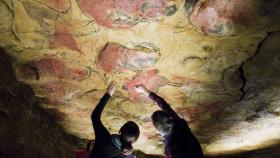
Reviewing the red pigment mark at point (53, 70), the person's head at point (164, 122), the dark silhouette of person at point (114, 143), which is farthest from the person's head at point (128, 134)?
the red pigment mark at point (53, 70)

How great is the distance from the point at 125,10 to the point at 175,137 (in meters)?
0.96

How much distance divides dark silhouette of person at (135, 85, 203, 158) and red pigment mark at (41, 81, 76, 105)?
855 mm

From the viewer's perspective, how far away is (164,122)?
240 centimetres

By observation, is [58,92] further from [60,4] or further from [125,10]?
[125,10]

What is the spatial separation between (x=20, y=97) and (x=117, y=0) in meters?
1.33

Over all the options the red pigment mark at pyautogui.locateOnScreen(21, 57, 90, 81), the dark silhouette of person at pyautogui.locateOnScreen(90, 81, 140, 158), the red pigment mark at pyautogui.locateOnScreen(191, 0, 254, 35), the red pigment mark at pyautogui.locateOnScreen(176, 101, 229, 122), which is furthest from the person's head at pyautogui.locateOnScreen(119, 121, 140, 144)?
the red pigment mark at pyautogui.locateOnScreen(176, 101, 229, 122)

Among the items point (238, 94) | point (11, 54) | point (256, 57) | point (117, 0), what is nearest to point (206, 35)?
point (256, 57)

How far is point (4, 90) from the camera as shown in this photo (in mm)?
2516

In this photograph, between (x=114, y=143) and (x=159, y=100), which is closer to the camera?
(x=114, y=143)

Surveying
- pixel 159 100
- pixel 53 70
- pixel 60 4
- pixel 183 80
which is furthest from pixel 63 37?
pixel 183 80

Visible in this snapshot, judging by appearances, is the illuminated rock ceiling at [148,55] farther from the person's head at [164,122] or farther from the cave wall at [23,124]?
the person's head at [164,122]

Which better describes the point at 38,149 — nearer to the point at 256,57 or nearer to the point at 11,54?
the point at 11,54

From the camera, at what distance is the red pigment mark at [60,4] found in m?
2.01

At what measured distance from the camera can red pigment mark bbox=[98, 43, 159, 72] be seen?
239cm
